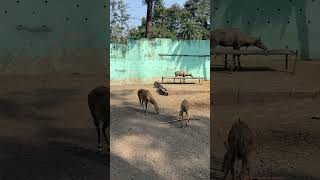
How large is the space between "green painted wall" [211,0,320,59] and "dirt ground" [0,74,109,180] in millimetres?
1515

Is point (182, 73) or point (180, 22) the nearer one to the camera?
point (182, 73)

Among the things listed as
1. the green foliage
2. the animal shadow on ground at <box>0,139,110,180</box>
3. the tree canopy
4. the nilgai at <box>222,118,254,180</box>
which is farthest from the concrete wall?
the green foliage

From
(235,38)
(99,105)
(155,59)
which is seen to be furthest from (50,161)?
(155,59)

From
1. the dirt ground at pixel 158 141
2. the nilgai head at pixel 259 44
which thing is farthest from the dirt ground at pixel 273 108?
the dirt ground at pixel 158 141

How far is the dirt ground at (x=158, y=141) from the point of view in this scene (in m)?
4.68

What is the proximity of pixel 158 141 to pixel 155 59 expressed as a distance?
5.73 m

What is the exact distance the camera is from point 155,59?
38.3 feet

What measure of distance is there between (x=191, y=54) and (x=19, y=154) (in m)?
7.88

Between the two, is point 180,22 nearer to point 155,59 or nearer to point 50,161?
point 155,59

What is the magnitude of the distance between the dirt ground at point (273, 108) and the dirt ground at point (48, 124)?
1358 millimetres

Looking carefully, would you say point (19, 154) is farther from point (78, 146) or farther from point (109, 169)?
point (109, 169)

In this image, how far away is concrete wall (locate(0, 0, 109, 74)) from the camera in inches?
179

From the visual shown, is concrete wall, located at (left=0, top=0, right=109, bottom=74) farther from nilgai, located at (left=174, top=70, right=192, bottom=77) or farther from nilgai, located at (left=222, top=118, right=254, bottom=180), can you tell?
nilgai, located at (left=174, top=70, right=192, bottom=77)

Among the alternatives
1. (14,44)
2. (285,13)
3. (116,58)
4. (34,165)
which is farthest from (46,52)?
(116,58)
